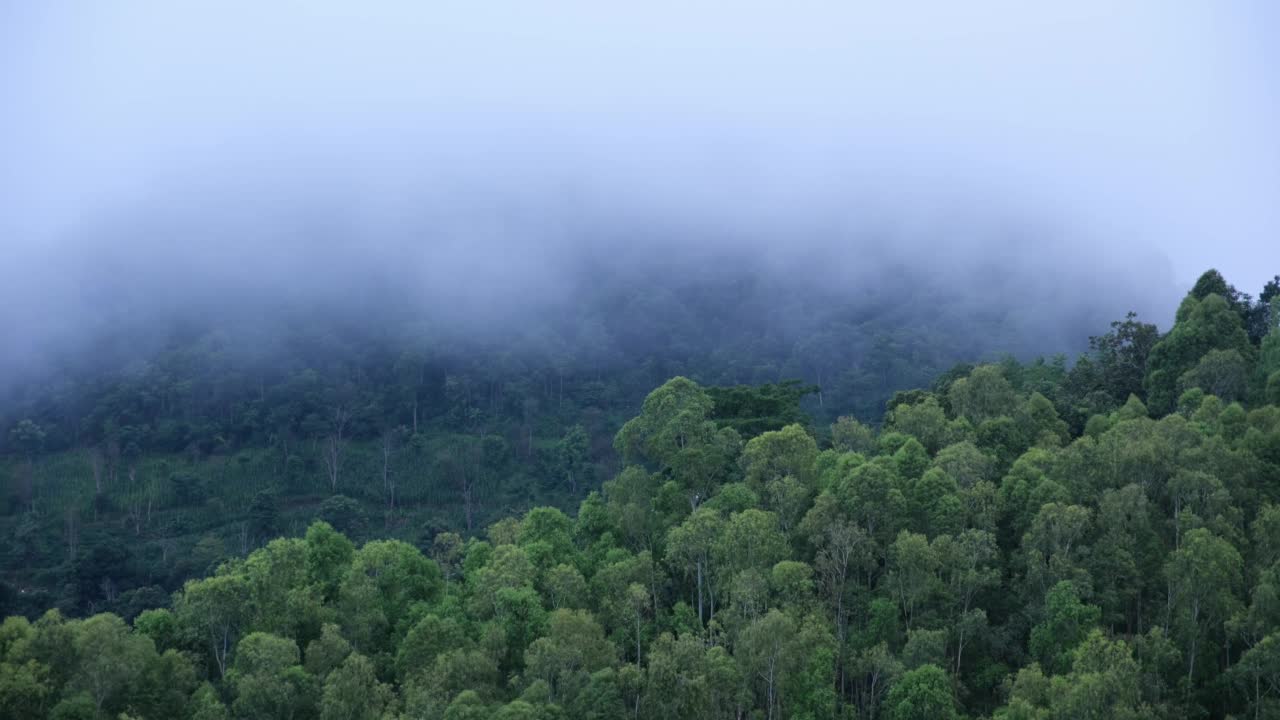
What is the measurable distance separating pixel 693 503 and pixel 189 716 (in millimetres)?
22453

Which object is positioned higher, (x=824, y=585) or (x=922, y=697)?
(x=824, y=585)

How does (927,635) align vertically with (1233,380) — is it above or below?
below

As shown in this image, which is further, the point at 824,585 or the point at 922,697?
the point at 824,585

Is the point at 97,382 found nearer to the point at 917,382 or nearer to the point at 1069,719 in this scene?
the point at 917,382

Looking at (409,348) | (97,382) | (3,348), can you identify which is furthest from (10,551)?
(3,348)

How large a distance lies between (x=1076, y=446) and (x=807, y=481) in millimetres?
12070

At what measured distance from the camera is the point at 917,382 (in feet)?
433

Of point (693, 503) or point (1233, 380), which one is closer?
point (693, 503)

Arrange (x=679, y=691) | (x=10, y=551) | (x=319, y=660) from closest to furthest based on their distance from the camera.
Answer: (x=679, y=691)
(x=319, y=660)
(x=10, y=551)

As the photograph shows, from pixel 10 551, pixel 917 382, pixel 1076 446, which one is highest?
pixel 1076 446

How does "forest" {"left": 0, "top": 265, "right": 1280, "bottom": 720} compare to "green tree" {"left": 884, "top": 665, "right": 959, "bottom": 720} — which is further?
"forest" {"left": 0, "top": 265, "right": 1280, "bottom": 720}

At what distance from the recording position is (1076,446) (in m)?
49.0

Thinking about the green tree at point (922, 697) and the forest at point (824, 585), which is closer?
the green tree at point (922, 697)

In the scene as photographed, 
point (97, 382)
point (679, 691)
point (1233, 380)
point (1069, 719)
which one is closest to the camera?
point (1069, 719)
